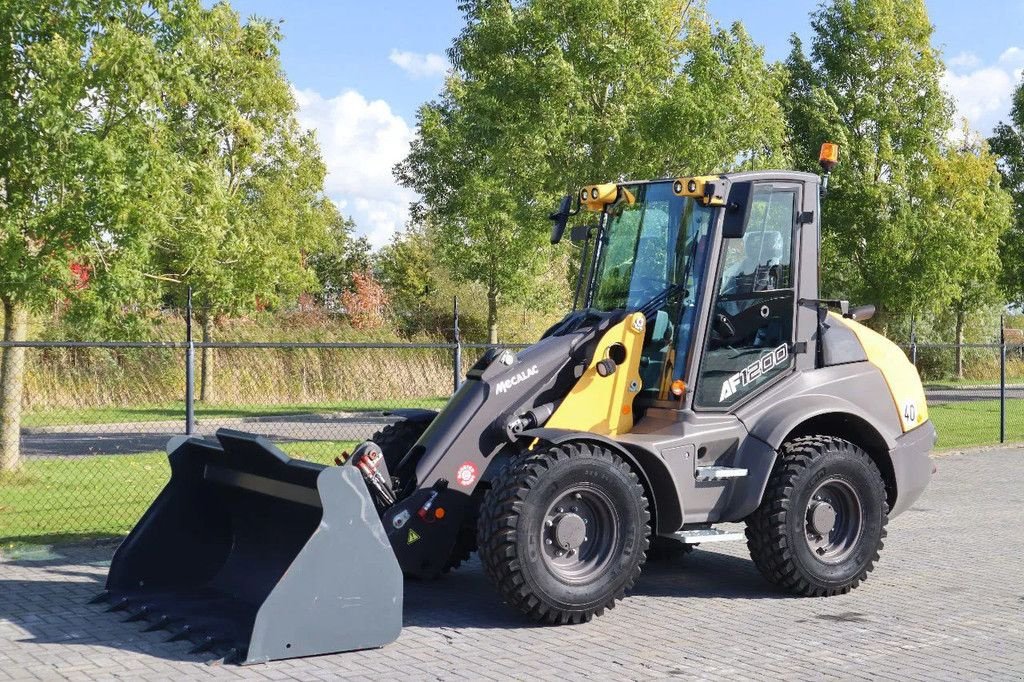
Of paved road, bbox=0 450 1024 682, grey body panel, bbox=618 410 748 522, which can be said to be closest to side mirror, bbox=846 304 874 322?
grey body panel, bbox=618 410 748 522

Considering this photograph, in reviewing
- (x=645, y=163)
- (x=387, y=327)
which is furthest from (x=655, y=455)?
(x=387, y=327)

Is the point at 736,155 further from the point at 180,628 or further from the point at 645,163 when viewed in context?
the point at 180,628

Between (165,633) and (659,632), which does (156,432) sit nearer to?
(165,633)

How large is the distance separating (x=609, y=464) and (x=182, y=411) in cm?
1550

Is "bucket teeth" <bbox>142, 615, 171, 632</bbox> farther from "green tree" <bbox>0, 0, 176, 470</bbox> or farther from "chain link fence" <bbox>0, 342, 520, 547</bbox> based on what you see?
"chain link fence" <bbox>0, 342, 520, 547</bbox>

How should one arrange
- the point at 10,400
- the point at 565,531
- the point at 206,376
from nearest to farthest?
the point at 565,531 → the point at 10,400 → the point at 206,376

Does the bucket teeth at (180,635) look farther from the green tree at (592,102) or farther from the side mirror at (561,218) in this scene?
the green tree at (592,102)

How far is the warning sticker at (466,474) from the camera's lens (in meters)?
7.54

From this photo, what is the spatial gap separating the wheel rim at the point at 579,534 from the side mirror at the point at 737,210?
6.52ft

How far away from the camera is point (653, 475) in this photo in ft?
25.3

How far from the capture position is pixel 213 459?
7.95 m

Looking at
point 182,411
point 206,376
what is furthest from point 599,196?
point 206,376

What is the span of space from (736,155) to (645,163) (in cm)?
147

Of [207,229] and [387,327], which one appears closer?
[207,229]
